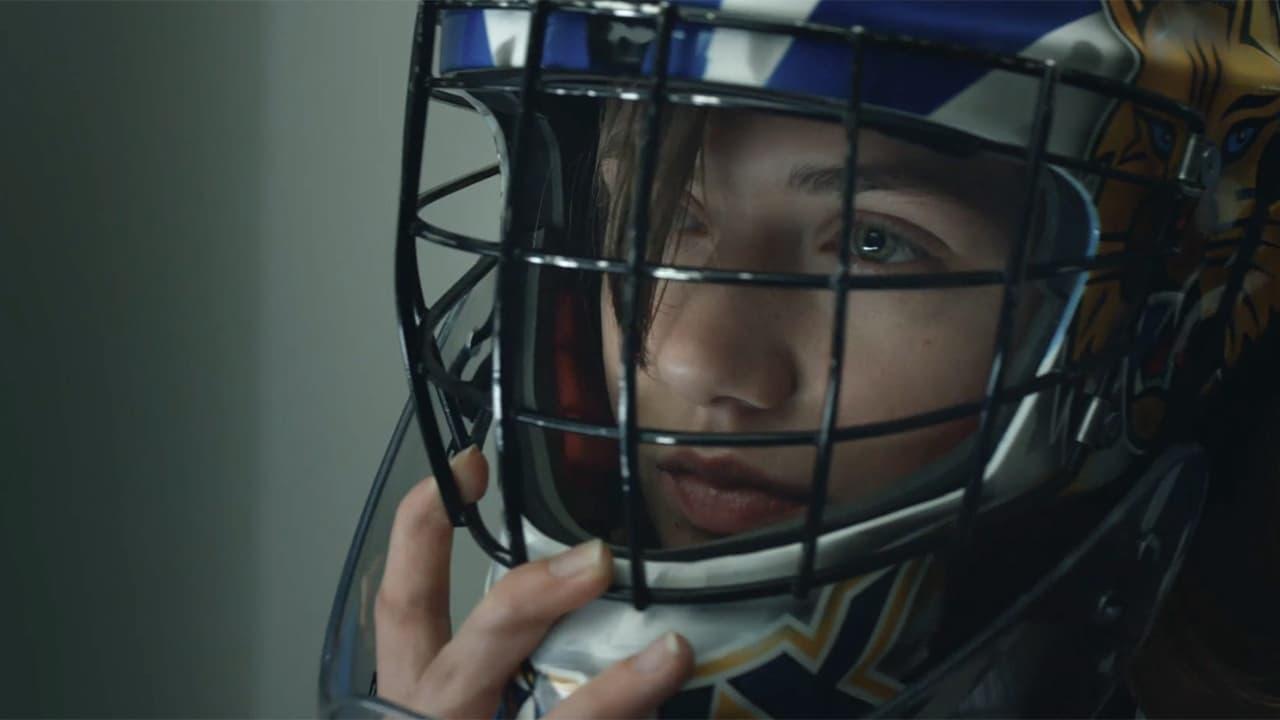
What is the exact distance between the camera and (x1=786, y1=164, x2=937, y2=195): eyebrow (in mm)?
581

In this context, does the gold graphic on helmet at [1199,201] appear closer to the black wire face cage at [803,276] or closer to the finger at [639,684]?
the black wire face cage at [803,276]

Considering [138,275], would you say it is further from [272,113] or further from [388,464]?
[388,464]

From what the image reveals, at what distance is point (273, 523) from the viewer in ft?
3.63

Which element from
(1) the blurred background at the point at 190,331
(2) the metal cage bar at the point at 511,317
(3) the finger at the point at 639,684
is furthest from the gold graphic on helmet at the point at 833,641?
(1) the blurred background at the point at 190,331

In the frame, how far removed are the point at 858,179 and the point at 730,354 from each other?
0.11 meters

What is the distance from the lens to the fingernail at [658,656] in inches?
21.9

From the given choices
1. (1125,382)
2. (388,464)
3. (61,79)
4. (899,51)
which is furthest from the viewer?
(61,79)

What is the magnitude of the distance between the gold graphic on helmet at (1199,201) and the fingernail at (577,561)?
0.26 meters

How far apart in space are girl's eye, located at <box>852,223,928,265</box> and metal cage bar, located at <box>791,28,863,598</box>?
11 centimetres

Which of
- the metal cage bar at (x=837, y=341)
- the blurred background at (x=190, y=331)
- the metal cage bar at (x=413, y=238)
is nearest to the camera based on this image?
the metal cage bar at (x=837, y=341)

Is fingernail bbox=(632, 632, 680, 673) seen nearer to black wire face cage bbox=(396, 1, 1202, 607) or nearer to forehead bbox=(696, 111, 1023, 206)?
black wire face cage bbox=(396, 1, 1202, 607)

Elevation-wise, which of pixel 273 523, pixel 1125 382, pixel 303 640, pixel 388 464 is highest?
pixel 1125 382

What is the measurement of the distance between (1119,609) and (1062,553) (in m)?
0.04

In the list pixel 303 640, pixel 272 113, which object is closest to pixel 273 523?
pixel 303 640
